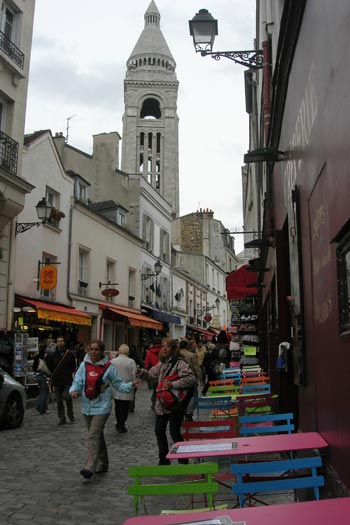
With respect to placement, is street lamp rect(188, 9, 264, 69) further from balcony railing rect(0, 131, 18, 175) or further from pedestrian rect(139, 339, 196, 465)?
balcony railing rect(0, 131, 18, 175)

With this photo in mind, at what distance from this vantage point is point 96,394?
252 inches

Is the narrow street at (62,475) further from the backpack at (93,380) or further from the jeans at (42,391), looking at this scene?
the jeans at (42,391)

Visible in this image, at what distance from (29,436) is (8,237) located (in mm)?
7772

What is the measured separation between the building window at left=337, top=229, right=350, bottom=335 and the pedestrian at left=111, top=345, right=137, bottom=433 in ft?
22.2

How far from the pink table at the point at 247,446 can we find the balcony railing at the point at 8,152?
39.8 ft

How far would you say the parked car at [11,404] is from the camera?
9859mm

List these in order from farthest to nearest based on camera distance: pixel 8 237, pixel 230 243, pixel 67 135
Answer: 1. pixel 230 243
2. pixel 67 135
3. pixel 8 237

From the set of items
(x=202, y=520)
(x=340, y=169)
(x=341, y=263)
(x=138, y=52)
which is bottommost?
(x=202, y=520)

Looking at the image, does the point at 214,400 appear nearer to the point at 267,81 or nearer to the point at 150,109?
the point at 267,81

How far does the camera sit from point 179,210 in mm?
70188

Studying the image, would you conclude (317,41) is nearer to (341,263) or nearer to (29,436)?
(341,263)

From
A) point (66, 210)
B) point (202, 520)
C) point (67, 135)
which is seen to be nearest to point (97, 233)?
point (66, 210)

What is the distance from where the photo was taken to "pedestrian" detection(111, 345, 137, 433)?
970 cm

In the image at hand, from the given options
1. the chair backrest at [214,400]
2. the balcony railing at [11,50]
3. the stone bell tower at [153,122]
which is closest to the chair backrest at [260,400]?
the chair backrest at [214,400]
